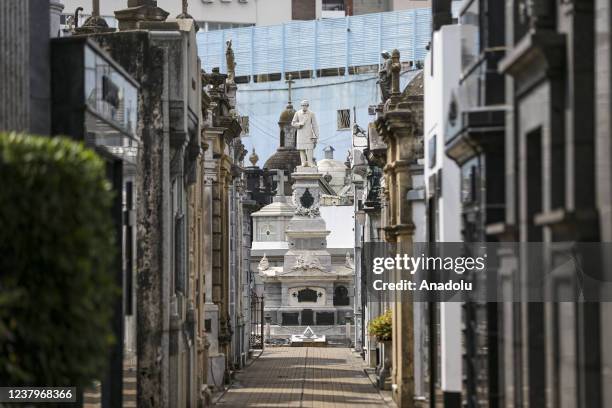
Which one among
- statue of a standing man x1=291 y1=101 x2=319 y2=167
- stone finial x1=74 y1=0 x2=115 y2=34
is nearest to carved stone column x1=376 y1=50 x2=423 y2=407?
stone finial x1=74 y1=0 x2=115 y2=34

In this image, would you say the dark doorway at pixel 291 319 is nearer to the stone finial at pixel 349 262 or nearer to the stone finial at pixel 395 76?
the stone finial at pixel 349 262

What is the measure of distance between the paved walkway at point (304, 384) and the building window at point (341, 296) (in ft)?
41.4

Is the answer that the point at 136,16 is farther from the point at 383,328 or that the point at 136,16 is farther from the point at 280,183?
the point at 280,183

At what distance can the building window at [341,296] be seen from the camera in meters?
64.7

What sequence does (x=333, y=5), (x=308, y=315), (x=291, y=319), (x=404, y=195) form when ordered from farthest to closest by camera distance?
(x=333, y=5), (x=291, y=319), (x=308, y=315), (x=404, y=195)

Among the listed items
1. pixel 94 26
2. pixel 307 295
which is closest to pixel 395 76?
pixel 94 26

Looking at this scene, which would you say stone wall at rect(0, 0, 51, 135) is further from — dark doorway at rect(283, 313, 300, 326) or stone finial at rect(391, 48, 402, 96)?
dark doorway at rect(283, 313, 300, 326)

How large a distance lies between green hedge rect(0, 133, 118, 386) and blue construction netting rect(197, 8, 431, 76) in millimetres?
81734

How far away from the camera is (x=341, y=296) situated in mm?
64875

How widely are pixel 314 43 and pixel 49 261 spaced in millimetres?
86766

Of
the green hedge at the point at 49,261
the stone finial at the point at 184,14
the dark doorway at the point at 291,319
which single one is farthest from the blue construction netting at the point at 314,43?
the green hedge at the point at 49,261

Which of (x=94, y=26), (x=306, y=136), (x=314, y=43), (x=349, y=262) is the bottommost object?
(x=349, y=262)

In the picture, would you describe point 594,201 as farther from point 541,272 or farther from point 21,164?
point 21,164

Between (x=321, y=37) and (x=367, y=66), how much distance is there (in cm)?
342
